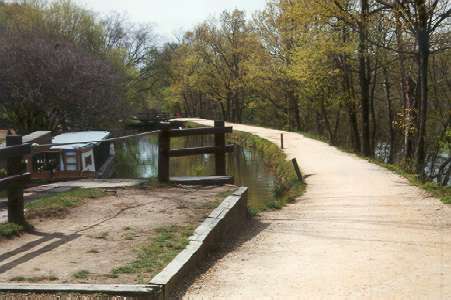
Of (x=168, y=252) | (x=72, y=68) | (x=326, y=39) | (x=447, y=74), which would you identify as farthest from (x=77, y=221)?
(x=447, y=74)

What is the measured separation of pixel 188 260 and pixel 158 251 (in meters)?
0.49

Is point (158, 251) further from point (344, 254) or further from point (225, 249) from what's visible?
point (344, 254)

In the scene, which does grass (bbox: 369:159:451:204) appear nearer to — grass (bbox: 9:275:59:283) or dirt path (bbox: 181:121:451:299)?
dirt path (bbox: 181:121:451:299)

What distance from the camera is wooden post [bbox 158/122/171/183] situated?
11094 mm

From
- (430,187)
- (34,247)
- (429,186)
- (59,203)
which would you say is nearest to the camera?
(34,247)

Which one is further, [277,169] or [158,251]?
[277,169]

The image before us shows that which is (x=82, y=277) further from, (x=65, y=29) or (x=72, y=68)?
(x=65, y=29)

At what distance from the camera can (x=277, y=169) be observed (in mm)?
25844

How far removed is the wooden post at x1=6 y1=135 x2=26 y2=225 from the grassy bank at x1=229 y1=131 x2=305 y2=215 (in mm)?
4826

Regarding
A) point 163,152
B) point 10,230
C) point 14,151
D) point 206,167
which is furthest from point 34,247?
point 206,167

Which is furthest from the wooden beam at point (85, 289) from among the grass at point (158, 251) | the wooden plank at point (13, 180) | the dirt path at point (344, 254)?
the wooden plank at point (13, 180)

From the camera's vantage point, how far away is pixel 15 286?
5.00 m

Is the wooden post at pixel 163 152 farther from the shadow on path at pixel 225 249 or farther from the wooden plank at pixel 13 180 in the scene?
the wooden plank at pixel 13 180

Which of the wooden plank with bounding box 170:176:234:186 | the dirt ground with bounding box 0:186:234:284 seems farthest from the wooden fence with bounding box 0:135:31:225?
the wooden plank with bounding box 170:176:234:186
